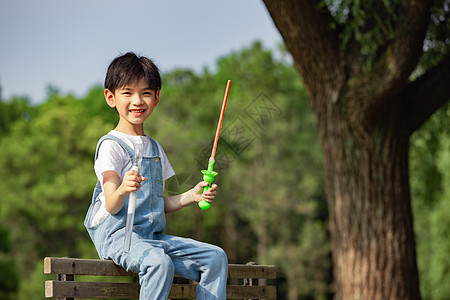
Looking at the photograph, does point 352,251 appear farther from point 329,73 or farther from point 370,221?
point 329,73

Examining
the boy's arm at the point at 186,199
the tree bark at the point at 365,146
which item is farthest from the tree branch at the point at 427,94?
the boy's arm at the point at 186,199

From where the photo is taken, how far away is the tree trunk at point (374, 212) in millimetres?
5656

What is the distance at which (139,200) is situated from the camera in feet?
9.94

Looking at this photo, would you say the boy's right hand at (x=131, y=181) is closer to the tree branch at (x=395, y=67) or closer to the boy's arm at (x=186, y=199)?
the boy's arm at (x=186, y=199)

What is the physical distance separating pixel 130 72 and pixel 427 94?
11.9 ft

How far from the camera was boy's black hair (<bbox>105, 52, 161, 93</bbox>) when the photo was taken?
3.09 m

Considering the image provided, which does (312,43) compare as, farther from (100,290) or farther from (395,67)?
(100,290)

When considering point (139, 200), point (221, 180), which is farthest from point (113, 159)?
point (221, 180)

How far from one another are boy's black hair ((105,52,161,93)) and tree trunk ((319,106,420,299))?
2.90m

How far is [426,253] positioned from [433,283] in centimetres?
319

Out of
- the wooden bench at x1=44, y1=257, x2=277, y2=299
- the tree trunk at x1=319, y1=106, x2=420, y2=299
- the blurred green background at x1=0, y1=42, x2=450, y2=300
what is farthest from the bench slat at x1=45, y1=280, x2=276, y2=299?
the blurred green background at x1=0, y1=42, x2=450, y2=300

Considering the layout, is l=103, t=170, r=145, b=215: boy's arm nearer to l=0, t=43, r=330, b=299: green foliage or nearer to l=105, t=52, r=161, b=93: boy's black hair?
l=105, t=52, r=161, b=93: boy's black hair

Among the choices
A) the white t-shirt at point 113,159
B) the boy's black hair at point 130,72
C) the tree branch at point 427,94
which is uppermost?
the tree branch at point 427,94

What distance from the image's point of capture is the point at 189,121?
2459 centimetres
